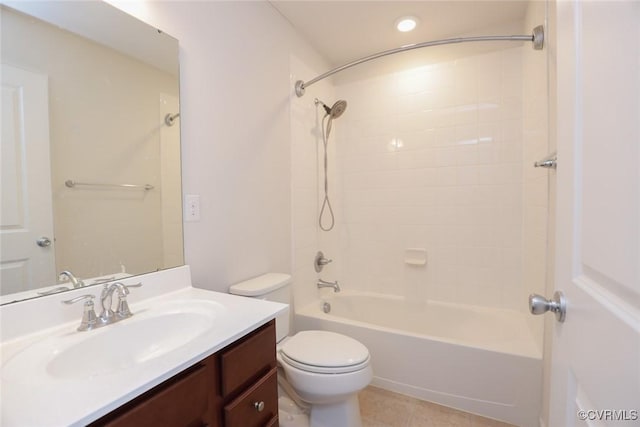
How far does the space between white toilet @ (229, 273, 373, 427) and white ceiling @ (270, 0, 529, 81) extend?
1776 millimetres

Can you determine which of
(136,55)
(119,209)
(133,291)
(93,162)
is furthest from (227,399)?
(136,55)

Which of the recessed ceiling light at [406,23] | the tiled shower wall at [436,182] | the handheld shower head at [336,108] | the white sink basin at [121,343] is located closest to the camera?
the white sink basin at [121,343]

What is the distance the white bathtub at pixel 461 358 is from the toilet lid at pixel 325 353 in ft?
1.41

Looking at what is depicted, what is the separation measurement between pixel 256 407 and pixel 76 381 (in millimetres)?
530

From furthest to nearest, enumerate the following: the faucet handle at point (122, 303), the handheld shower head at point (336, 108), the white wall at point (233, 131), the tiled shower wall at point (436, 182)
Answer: the handheld shower head at point (336, 108), the tiled shower wall at point (436, 182), the white wall at point (233, 131), the faucet handle at point (122, 303)

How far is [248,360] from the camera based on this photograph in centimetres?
90

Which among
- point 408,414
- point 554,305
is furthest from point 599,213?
point 408,414

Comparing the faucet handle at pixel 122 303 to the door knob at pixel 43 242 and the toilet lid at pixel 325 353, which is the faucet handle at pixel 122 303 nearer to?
the door knob at pixel 43 242

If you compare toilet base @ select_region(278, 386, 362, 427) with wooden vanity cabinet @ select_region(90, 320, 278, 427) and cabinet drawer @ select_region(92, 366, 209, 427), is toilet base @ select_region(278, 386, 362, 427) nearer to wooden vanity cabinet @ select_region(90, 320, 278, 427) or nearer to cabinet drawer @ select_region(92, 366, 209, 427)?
wooden vanity cabinet @ select_region(90, 320, 278, 427)

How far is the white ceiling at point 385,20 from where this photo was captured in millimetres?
1848

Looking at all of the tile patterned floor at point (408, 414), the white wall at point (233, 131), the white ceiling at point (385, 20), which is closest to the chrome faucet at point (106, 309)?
the white wall at point (233, 131)

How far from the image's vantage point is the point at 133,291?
107 cm

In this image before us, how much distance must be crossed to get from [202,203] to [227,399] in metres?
0.87

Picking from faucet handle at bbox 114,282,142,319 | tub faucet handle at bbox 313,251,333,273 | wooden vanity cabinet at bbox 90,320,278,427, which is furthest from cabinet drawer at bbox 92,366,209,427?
tub faucet handle at bbox 313,251,333,273
